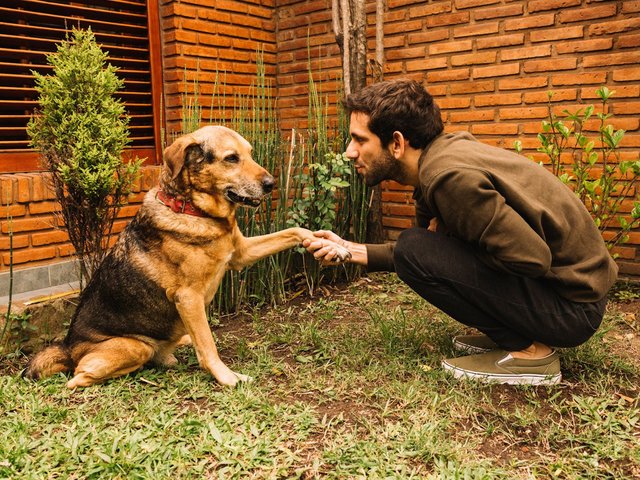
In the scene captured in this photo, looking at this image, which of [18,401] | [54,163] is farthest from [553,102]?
[18,401]

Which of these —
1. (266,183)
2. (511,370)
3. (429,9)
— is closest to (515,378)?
(511,370)

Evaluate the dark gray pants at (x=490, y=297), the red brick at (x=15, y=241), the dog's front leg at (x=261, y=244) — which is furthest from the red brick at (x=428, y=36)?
the red brick at (x=15, y=241)

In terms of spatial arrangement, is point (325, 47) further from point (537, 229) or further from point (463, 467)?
point (463, 467)

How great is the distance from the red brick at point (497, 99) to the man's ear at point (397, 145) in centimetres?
283

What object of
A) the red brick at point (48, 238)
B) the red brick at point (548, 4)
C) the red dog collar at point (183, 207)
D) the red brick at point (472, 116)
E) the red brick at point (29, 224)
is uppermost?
the red brick at point (548, 4)

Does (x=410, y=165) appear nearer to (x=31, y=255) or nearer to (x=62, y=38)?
(x=31, y=255)

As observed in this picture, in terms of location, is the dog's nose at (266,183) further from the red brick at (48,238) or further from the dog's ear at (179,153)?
the red brick at (48,238)

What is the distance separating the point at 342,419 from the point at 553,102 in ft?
12.9

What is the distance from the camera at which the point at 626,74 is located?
16.4ft

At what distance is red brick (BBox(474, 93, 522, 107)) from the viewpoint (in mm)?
5586

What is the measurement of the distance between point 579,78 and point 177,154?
3861mm

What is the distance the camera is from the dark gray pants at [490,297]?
120 inches

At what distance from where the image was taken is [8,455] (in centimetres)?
256

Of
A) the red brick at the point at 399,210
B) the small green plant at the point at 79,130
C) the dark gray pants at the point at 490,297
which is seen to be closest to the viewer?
the dark gray pants at the point at 490,297
